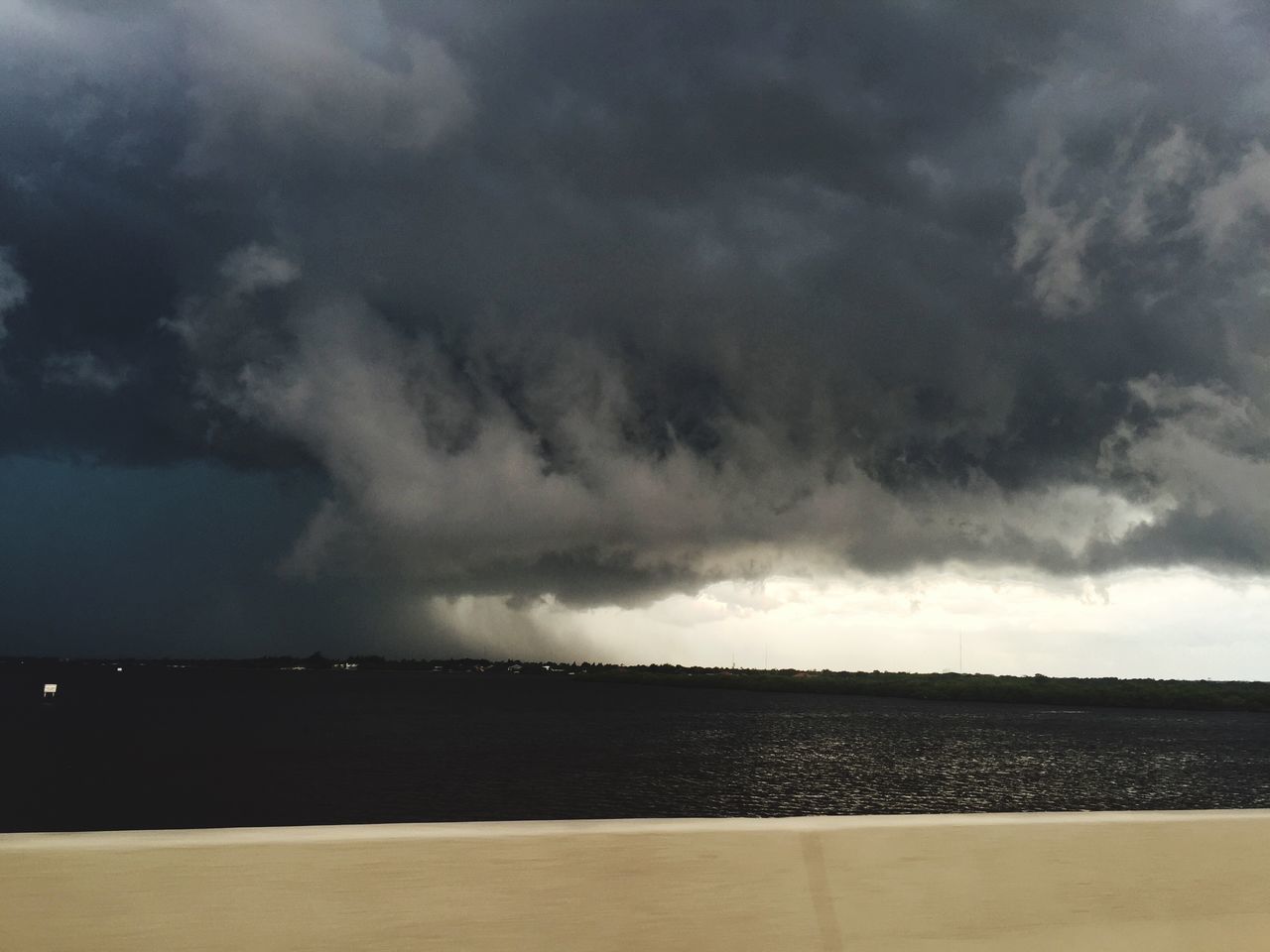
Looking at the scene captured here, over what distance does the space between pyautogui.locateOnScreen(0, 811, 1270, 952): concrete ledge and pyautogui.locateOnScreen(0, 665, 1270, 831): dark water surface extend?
49.6 meters

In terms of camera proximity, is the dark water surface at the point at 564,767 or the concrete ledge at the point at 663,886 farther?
the dark water surface at the point at 564,767

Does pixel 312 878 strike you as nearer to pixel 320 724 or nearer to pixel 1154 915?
pixel 1154 915

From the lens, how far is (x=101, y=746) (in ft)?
305

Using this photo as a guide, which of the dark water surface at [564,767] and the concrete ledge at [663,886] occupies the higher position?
the concrete ledge at [663,886]

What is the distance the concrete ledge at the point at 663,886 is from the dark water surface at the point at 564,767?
4959 centimetres

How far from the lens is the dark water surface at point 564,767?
5831 centimetres

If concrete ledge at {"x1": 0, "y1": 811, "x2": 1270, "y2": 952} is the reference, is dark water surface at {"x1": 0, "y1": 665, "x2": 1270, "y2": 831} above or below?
below

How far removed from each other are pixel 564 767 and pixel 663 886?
3031 inches

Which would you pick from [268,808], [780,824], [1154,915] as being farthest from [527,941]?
[268,808]

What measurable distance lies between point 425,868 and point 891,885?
1.44 meters

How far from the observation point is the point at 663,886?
317 centimetres

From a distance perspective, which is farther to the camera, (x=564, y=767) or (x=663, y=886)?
(x=564, y=767)

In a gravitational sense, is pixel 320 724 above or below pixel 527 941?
below

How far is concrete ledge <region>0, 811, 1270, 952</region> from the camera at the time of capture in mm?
2867
